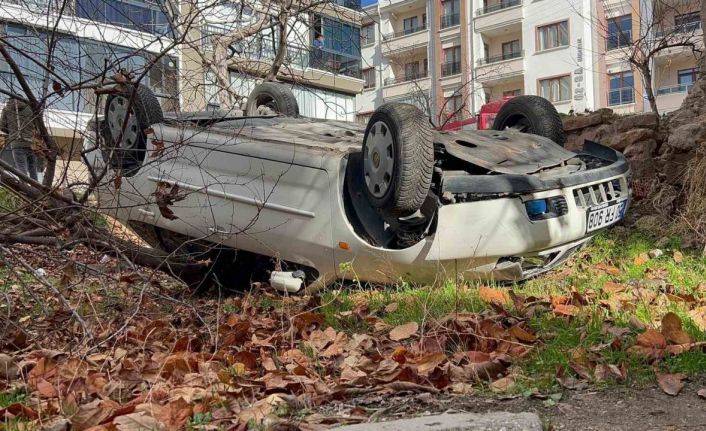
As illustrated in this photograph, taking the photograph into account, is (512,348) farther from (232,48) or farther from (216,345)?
(232,48)

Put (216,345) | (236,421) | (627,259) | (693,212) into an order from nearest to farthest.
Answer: (236,421)
(216,345)
(627,259)
(693,212)

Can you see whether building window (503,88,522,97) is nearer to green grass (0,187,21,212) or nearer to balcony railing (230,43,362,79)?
balcony railing (230,43,362,79)

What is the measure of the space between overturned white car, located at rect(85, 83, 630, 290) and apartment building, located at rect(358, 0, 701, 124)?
24679 millimetres

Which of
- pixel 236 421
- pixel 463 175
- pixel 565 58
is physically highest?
pixel 565 58

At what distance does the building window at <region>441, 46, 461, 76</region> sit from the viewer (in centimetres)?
3822

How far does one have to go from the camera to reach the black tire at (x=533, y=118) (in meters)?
5.27

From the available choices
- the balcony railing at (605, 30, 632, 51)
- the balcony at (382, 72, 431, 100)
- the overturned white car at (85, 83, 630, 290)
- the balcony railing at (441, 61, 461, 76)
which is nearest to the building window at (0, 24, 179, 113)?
the overturned white car at (85, 83, 630, 290)

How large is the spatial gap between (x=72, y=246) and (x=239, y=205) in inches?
45.4

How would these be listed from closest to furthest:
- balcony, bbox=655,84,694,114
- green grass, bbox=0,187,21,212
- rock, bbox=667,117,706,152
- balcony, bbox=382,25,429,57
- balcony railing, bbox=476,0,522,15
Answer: green grass, bbox=0,187,21,212, rock, bbox=667,117,706,152, balcony, bbox=655,84,694,114, balcony railing, bbox=476,0,522,15, balcony, bbox=382,25,429,57

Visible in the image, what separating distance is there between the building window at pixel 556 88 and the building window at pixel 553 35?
1.74 m

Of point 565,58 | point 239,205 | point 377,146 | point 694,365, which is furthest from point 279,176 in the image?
point 565,58

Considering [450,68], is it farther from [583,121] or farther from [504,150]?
[504,150]

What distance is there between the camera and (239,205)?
4.58 m

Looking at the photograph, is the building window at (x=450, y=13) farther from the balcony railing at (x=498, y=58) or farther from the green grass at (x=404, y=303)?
the green grass at (x=404, y=303)
